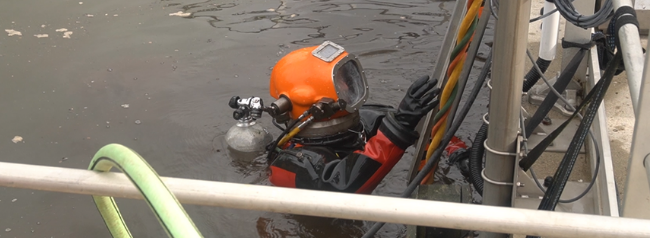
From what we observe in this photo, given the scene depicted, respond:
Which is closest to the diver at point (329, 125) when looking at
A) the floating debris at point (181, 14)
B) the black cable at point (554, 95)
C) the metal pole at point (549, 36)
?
the black cable at point (554, 95)

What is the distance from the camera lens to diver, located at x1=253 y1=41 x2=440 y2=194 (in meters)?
2.66

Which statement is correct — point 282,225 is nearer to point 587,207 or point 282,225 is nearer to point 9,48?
point 587,207

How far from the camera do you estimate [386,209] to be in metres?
0.98

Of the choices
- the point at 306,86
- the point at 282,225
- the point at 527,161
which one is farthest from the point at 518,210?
the point at 282,225

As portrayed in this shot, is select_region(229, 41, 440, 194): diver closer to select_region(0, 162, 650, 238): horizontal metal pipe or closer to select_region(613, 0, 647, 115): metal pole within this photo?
select_region(613, 0, 647, 115): metal pole

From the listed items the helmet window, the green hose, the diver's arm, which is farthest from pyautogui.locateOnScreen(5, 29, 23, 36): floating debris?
the green hose

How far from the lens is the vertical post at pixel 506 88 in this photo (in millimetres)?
1494

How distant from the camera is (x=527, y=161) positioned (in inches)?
75.0

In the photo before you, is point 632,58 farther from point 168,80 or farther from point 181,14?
point 181,14

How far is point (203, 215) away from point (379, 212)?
250cm

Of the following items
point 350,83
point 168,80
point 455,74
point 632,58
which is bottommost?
point 168,80

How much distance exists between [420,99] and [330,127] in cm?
58

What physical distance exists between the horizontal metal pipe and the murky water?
2.15 m

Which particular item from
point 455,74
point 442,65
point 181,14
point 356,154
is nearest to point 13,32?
point 181,14
